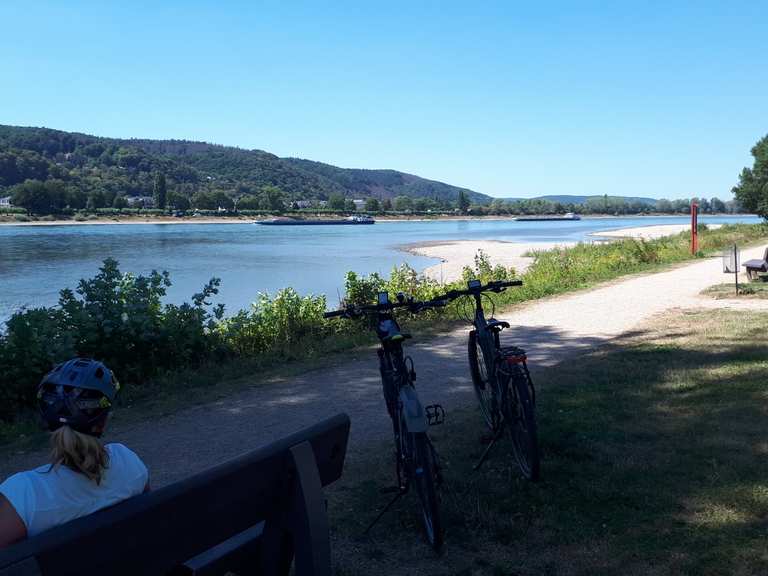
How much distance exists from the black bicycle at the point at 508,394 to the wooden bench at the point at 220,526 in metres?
1.89

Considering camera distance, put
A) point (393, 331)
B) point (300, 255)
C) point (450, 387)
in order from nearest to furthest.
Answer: point (393, 331)
point (450, 387)
point (300, 255)

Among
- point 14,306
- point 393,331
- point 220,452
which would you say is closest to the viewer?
point 393,331

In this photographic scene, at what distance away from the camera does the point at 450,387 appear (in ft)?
24.1

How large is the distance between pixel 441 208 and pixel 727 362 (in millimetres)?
171440

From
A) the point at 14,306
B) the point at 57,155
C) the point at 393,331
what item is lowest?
the point at 14,306

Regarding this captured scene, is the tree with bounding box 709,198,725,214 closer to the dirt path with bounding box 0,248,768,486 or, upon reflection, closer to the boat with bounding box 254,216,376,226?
the boat with bounding box 254,216,376,226

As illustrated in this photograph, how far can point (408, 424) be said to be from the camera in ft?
12.1

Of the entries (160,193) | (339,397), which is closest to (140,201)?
(160,193)

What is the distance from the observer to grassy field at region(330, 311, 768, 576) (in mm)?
3541

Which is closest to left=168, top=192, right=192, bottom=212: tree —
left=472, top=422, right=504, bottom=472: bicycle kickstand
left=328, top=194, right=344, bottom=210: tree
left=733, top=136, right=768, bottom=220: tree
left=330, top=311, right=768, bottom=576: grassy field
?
left=328, top=194, right=344, bottom=210: tree

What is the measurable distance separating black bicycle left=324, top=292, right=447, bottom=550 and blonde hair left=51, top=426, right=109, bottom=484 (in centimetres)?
181

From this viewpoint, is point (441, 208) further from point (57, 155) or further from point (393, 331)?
point (393, 331)

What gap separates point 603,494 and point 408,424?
1.43m

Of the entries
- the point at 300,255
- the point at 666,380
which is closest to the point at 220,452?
the point at 666,380
